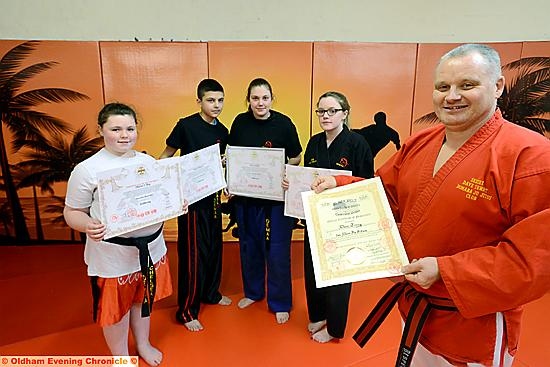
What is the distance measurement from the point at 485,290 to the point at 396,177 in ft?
1.89

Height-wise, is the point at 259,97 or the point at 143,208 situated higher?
the point at 259,97

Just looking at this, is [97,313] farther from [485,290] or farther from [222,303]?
[485,290]

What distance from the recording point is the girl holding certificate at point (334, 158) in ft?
7.04

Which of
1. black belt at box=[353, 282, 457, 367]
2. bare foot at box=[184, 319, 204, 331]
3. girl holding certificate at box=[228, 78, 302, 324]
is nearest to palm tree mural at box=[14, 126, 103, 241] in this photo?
girl holding certificate at box=[228, 78, 302, 324]

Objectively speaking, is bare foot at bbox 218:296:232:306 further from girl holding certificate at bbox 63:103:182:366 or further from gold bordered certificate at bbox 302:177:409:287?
gold bordered certificate at bbox 302:177:409:287

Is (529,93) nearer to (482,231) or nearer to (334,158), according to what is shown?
(334,158)

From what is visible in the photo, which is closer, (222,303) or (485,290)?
(485,290)

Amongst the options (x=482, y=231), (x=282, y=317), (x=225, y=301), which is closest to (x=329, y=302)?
(x=282, y=317)

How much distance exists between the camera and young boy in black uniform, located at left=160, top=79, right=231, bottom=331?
94.8 inches

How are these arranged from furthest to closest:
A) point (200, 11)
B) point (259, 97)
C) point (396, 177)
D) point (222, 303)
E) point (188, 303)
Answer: point (200, 11) < point (222, 303) < point (188, 303) < point (259, 97) < point (396, 177)

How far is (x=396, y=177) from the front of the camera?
5.12 ft

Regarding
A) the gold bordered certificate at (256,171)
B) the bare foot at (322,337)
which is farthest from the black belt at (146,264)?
the bare foot at (322,337)

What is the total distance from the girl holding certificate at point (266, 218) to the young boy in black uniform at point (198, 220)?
6.8 inches

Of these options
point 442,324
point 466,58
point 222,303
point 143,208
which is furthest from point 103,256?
point 466,58
